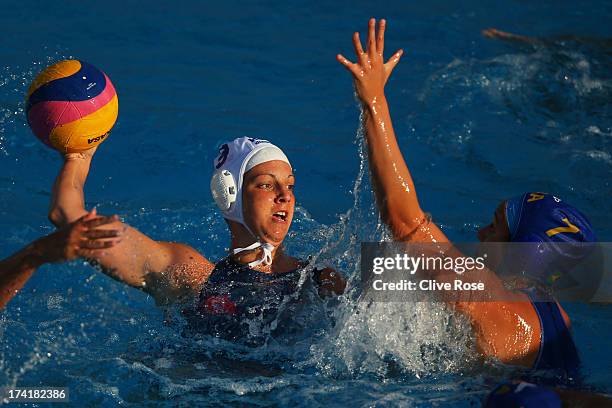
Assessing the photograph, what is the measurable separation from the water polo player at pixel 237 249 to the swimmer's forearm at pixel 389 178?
2.70ft

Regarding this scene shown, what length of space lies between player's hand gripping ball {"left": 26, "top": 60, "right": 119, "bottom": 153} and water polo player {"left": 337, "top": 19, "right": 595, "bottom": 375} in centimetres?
125

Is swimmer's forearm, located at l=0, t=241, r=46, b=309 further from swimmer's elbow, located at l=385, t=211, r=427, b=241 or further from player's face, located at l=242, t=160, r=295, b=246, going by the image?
swimmer's elbow, located at l=385, t=211, r=427, b=241

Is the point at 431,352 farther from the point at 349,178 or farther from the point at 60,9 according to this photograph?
the point at 60,9

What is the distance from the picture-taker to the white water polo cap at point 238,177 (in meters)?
4.28

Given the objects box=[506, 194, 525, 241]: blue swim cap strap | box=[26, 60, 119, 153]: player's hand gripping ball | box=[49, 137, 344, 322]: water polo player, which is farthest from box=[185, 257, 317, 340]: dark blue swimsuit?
box=[506, 194, 525, 241]: blue swim cap strap

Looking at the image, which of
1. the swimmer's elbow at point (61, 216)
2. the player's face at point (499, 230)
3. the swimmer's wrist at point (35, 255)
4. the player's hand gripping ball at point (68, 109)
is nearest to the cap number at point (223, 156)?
the player's hand gripping ball at point (68, 109)

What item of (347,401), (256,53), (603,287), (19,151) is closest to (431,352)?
(347,401)

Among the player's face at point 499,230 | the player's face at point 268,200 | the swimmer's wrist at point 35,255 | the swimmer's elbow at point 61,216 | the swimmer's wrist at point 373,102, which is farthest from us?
the player's face at point 268,200

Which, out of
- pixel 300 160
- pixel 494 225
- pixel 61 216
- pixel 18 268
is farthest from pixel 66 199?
pixel 300 160

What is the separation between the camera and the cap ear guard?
428cm

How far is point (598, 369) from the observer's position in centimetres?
462

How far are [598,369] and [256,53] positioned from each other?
18.0ft

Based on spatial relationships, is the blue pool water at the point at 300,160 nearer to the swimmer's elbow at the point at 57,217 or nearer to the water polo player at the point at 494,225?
the water polo player at the point at 494,225

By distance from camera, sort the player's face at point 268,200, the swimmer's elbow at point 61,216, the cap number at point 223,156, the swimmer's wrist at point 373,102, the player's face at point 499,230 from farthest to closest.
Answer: the cap number at point 223,156
the player's face at point 268,200
the player's face at point 499,230
the swimmer's elbow at point 61,216
the swimmer's wrist at point 373,102
